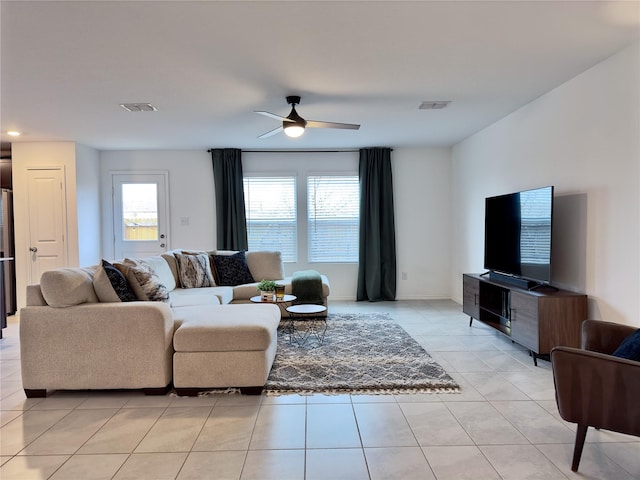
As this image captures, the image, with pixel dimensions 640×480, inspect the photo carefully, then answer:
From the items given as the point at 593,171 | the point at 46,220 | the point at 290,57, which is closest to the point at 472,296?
the point at 593,171

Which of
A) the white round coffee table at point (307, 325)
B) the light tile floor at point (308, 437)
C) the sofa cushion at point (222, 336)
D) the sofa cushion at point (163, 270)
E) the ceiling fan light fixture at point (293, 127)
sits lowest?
the light tile floor at point (308, 437)

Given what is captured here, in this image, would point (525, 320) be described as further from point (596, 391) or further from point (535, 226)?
point (596, 391)

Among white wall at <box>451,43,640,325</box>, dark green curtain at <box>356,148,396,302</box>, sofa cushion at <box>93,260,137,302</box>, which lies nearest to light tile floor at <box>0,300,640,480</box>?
sofa cushion at <box>93,260,137,302</box>

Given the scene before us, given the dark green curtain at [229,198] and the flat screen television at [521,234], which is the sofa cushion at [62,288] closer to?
the dark green curtain at [229,198]

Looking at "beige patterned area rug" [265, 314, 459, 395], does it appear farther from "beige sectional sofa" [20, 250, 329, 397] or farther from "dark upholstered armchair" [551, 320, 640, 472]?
"dark upholstered armchair" [551, 320, 640, 472]

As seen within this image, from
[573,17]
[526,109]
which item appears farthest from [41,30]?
[526,109]

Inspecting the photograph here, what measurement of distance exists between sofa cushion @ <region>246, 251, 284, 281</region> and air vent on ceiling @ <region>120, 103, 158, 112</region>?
2258 mm

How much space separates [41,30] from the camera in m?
2.56

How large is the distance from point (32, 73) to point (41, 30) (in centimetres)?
85

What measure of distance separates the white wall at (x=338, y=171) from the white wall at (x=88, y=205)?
129 millimetres

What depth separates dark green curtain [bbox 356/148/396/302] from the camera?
21.1 ft

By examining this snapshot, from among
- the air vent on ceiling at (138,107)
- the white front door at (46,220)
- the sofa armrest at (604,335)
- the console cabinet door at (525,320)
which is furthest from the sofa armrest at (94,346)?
the white front door at (46,220)

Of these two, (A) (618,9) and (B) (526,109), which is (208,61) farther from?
(B) (526,109)

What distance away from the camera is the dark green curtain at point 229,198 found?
21.0 ft
